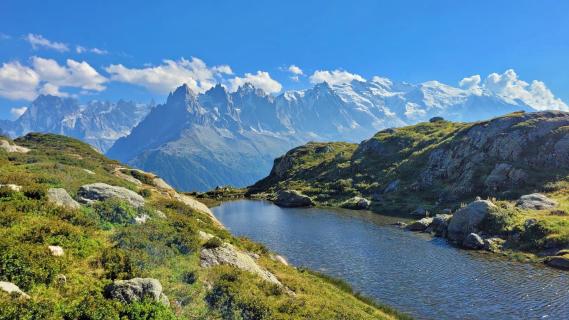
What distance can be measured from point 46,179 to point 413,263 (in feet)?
137

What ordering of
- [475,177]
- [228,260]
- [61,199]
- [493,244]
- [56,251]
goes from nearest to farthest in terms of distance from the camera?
[56,251] → [228,260] → [61,199] → [493,244] → [475,177]

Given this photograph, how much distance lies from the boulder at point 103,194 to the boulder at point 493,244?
161 ft

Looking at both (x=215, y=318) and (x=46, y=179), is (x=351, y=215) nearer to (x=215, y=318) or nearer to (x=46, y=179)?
(x=46, y=179)

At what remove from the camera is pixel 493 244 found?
2324 inches

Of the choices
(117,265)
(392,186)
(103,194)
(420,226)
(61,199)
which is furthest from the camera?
(392,186)

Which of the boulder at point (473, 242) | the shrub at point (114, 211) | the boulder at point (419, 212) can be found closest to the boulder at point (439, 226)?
the boulder at point (473, 242)

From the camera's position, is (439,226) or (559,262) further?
(439,226)

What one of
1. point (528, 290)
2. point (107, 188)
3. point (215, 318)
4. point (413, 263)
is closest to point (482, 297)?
point (528, 290)

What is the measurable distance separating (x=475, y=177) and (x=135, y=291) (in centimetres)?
9415

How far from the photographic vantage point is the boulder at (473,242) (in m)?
59.6

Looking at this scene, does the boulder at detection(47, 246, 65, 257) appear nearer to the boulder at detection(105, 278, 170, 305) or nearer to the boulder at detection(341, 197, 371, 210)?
the boulder at detection(105, 278, 170, 305)

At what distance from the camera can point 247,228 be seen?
80.6 meters

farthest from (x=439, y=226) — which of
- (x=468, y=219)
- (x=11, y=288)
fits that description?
(x=11, y=288)

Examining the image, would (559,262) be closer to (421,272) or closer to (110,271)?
(421,272)
